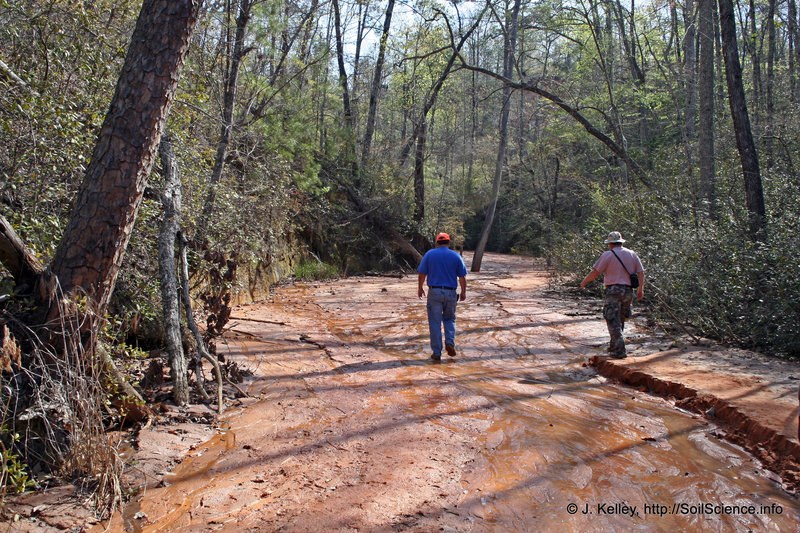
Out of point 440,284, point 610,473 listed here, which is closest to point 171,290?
point 440,284

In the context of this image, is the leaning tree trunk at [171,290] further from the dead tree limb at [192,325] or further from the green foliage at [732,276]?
the green foliage at [732,276]

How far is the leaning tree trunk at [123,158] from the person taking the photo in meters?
4.11

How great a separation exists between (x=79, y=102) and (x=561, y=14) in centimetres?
1615

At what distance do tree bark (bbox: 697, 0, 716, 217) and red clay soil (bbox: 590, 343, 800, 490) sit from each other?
18.7 feet

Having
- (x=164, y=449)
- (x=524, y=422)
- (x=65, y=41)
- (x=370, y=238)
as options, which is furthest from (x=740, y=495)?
(x=370, y=238)

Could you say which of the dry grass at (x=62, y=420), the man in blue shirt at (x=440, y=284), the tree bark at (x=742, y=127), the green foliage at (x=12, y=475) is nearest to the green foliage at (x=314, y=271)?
the man in blue shirt at (x=440, y=284)

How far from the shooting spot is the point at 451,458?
4.46 metres

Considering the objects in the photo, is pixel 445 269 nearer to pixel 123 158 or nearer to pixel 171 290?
pixel 171 290

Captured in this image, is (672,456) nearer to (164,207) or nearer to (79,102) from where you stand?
(164,207)

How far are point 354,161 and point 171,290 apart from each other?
17.1 meters

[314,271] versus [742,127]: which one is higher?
[742,127]

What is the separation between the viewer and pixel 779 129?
42.5 ft

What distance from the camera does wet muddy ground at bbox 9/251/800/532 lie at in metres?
3.59

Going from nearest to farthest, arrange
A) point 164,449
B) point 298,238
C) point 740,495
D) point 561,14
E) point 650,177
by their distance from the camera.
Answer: point 740,495
point 164,449
point 650,177
point 561,14
point 298,238
